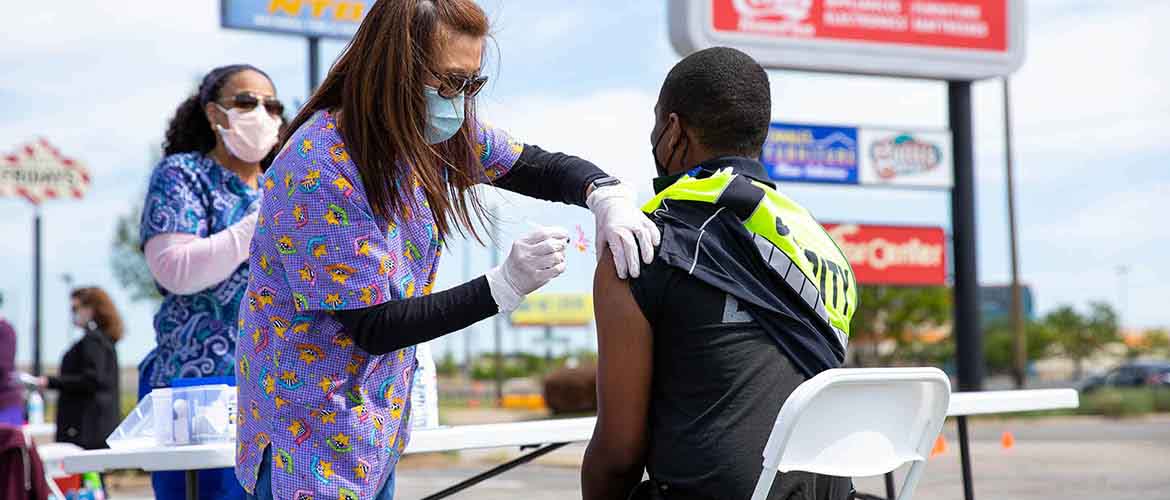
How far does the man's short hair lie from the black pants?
606mm

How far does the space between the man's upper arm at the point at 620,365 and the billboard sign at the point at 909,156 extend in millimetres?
15028

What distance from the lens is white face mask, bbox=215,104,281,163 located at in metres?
3.34

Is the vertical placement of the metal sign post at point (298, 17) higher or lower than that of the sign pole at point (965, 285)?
higher

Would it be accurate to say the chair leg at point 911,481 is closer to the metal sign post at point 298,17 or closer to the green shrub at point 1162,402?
the metal sign post at point 298,17

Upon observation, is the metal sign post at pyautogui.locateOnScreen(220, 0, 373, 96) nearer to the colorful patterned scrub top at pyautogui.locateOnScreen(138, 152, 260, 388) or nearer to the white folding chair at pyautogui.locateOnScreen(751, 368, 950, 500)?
the colorful patterned scrub top at pyautogui.locateOnScreen(138, 152, 260, 388)

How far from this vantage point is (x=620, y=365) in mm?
2139

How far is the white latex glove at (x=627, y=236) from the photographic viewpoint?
6.85ft

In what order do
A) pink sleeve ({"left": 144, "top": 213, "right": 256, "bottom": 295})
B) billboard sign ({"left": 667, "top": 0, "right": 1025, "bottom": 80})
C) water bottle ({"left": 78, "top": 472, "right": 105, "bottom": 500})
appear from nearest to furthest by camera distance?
pink sleeve ({"left": 144, "top": 213, "right": 256, "bottom": 295}) < water bottle ({"left": 78, "top": 472, "right": 105, "bottom": 500}) < billboard sign ({"left": 667, "top": 0, "right": 1025, "bottom": 80})

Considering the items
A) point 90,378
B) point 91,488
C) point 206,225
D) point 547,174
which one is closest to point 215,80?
point 206,225

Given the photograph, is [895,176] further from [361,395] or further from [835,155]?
[361,395]

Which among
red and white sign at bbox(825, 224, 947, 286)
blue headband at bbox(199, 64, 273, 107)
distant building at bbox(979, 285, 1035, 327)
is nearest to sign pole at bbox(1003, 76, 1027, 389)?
red and white sign at bbox(825, 224, 947, 286)

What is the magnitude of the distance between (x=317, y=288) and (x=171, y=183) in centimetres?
144

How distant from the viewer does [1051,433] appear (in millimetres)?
18578

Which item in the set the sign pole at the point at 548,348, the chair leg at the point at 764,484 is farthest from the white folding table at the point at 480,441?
the sign pole at the point at 548,348
